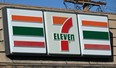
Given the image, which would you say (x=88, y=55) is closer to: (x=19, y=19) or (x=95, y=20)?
(x=95, y=20)

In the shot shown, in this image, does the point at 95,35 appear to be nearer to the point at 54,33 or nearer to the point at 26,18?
the point at 54,33

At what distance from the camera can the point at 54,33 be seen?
83.7 ft

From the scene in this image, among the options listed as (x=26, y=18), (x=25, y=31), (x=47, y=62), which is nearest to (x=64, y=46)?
(x=47, y=62)

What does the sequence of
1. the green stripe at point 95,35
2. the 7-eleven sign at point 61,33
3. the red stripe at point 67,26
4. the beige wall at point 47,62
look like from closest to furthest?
the beige wall at point 47,62
the 7-eleven sign at point 61,33
the red stripe at point 67,26
the green stripe at point 95,35

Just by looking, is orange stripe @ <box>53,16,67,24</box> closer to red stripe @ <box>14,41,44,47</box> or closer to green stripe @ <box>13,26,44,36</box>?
green stripe @ <box>13,26,44,36</box>

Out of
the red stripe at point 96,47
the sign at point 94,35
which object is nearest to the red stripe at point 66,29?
the sign at point 94,35

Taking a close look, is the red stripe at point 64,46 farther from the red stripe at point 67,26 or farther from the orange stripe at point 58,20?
the orange stripe at point 58,20

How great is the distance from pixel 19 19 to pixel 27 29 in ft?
2.35

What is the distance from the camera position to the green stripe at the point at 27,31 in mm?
24055

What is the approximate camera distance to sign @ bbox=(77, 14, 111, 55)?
87.5ft

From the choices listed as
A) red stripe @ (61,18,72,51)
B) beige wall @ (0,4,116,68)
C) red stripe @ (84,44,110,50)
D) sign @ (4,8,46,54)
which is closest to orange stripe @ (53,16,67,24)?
red stripe @ (61,18,72,51)

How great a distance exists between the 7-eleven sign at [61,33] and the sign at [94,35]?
1.55 feet

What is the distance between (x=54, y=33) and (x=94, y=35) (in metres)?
2.97

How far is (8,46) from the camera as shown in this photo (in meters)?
23.6
